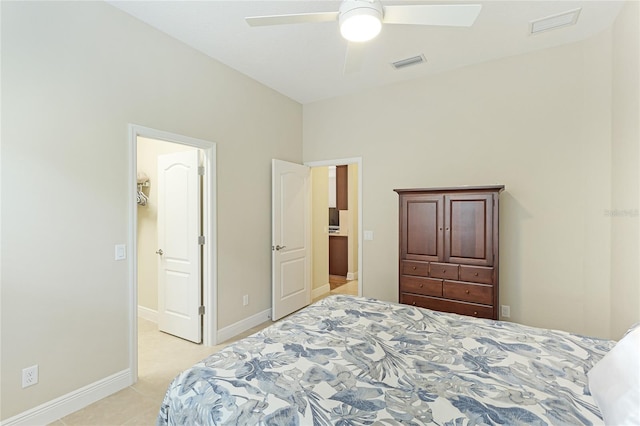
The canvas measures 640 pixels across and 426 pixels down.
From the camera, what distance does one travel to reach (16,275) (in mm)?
1899

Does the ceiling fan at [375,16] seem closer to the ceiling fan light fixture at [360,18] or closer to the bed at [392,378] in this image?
the ceiling fan light fixture at [360,18]

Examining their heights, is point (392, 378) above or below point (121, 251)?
below

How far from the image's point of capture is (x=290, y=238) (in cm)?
414

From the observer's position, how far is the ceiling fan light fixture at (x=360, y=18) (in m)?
1.64

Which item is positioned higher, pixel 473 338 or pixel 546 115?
pixel 546 115

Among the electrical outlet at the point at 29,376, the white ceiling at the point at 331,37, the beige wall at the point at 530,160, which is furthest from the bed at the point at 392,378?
the white ceiling at the point at 331,37

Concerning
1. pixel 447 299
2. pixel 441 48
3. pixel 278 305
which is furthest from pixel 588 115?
pixel 278 305

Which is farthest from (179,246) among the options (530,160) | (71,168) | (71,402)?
(530,160)

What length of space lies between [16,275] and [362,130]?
3.67m

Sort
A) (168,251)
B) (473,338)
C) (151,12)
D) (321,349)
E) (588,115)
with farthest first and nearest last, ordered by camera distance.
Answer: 1. (168,251)
2. (588,115)
3. (151,12)
4. (473,338)
5. (321,349)

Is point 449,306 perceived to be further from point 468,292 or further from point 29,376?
point 29,376

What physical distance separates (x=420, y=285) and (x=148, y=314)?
349cm

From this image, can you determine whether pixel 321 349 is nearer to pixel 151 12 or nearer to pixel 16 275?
pixel 16 275

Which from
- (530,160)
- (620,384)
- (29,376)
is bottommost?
(29,376)
